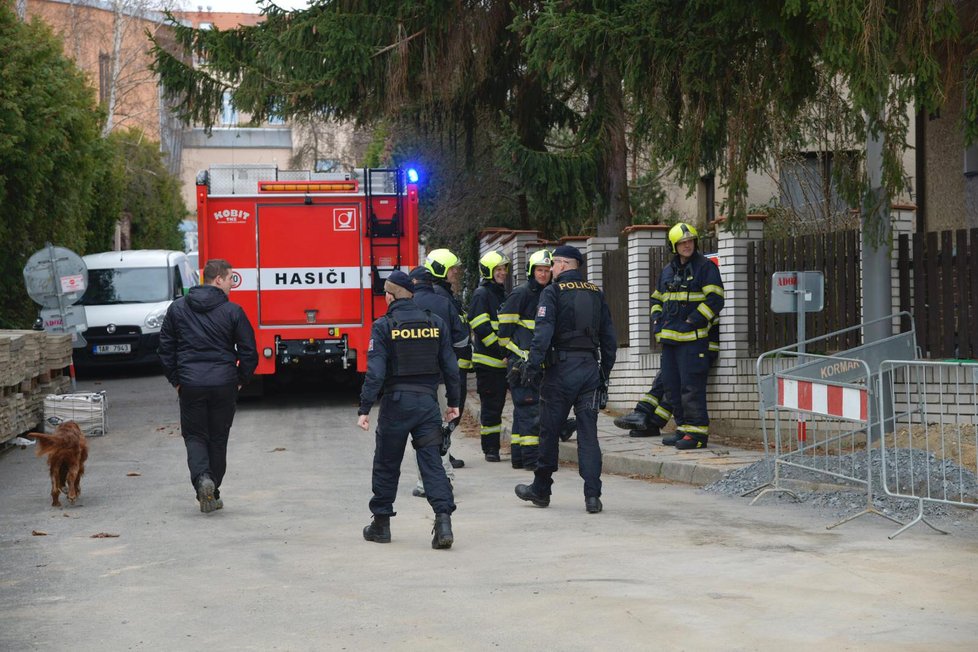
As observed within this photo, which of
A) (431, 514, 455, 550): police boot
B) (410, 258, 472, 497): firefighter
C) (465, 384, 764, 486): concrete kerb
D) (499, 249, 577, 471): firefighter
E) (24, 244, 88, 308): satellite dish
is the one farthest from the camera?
(24, 244, 88, 308): satellite dish

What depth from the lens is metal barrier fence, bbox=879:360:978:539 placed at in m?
8.44

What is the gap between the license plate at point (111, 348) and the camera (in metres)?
22.5

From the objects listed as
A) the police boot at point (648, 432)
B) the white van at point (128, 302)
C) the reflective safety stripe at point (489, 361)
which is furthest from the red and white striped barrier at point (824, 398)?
the white van at point (128, 302)

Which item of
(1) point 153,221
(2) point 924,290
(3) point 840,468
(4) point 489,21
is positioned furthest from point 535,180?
(1) point 153,221

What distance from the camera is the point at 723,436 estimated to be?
12.9 metres

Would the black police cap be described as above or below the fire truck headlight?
above

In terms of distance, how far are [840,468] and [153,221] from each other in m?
39.5

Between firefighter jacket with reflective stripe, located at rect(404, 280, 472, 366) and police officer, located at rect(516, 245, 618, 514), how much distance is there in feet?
1.74

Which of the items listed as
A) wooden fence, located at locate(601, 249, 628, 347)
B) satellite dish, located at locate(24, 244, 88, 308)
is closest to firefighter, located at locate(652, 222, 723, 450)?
wooden fence, located at locate(601, 249, 628, 347)

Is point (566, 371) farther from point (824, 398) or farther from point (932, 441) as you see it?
point (932, 441)

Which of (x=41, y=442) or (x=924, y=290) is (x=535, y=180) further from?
(x=41, y=442)

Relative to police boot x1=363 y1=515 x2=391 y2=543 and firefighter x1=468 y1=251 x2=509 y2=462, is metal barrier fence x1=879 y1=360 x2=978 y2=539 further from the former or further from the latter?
firefighter x1=468 y1=251 x2=509 y2=462

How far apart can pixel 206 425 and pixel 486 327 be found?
313cm

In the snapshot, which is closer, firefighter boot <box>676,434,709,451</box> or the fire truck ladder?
firefighter boot <box>676,434,709,451</box>
